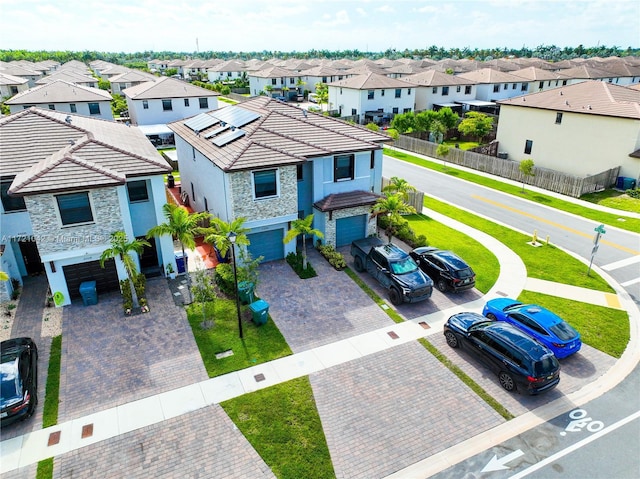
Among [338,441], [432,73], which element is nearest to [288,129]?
[338,441]

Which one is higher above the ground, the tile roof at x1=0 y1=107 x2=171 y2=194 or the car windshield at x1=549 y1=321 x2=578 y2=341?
the tile roof at x1=0 y1=107 x2=171 y2=194

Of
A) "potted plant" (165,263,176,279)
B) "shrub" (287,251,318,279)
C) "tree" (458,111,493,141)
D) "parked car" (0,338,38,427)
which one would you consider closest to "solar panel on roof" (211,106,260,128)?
"shrub" (287,251,318,279)

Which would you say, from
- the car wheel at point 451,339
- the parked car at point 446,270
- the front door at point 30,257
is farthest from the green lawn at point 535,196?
the front door at point 30,257

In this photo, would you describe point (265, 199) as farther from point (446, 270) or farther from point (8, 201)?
point (8, 201)

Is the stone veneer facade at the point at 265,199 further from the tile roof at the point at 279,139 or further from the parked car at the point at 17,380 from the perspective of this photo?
the parked car at the point at 17,380

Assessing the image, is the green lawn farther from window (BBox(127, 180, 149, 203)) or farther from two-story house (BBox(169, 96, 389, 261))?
window (BBox(127, 180, 149, 203))
